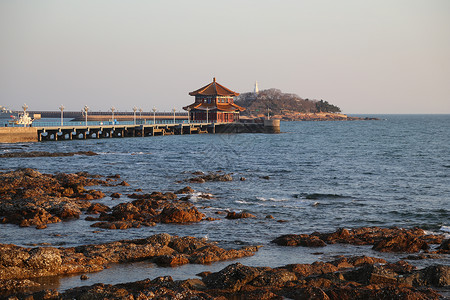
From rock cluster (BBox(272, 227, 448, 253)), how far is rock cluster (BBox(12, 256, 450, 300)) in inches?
130

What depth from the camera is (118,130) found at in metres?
88.9

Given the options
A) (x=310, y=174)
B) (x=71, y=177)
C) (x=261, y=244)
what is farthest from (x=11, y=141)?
(x=261, y=244)

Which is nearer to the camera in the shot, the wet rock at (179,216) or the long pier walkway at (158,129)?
the wet rock at (179,216)

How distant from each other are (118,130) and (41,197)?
66.0 meters

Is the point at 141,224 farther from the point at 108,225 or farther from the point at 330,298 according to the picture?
the point at 330,298

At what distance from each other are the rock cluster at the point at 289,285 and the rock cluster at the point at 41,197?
356 inches

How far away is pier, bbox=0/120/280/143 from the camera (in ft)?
216

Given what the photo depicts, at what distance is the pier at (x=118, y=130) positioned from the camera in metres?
65.7

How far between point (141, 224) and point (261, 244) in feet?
17.7

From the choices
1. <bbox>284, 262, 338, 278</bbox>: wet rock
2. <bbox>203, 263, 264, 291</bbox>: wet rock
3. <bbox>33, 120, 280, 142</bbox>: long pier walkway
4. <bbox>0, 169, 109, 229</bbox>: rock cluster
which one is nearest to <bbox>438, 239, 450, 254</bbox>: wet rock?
<bbox>284, 262, 338, 278</bbox>: wet rock

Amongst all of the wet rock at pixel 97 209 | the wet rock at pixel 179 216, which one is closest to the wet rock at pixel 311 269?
the wet rock at pixel 179 216

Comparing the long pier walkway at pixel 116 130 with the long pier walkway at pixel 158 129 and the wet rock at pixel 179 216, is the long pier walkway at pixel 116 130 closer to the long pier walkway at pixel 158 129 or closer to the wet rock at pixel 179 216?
the long pier walkway at pixel 158 129

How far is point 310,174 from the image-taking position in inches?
1686

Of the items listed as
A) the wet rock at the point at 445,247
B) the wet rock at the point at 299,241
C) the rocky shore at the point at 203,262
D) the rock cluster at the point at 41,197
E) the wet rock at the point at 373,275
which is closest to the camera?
the rocky shore at the point at 203,262
